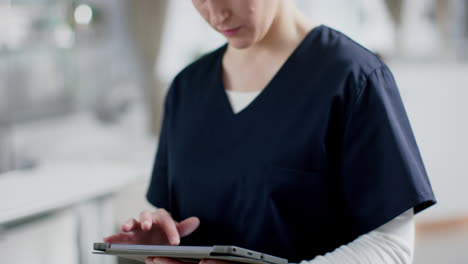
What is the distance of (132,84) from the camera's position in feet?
11.3

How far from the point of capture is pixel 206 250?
0.71 metres

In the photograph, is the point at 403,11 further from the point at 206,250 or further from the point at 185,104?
the point at 206,250

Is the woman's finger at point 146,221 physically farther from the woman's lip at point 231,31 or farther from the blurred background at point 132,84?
the blurred background at point 132,84

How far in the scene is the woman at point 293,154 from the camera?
795 mm

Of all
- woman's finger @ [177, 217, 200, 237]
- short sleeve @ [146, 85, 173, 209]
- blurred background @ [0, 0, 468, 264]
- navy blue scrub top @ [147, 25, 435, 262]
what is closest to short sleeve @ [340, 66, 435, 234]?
navy blue scrub top @ [147, 25, 435, 262]

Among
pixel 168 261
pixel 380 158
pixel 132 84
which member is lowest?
pixel 168 261

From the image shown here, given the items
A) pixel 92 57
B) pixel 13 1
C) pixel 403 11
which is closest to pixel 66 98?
pixel 92 57

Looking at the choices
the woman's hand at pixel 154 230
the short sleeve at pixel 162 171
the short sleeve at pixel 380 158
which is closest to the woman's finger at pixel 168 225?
the woman's hand at pixel 154 230

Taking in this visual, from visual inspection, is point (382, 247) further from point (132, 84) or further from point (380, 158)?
point (132, 84)

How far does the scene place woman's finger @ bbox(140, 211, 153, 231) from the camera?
86 centimetres

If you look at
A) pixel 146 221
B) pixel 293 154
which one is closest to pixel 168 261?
pixel 146 221

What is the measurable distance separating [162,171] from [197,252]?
41 cm

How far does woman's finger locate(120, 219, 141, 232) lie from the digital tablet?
6 cm

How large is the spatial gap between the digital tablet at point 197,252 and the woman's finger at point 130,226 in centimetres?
6
